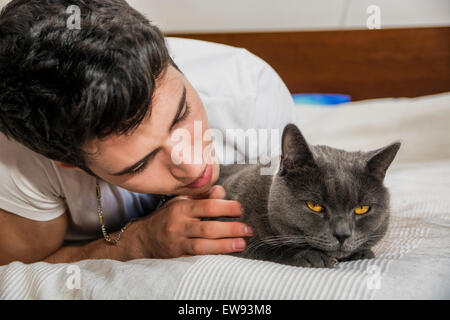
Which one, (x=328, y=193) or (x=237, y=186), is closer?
(x=328, y=193)

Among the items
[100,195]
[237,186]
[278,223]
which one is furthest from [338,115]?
[100,195]

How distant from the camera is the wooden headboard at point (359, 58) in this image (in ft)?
6.38

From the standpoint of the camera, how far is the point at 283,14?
6.79ft

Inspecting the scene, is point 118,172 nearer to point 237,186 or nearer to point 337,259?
point 237,186

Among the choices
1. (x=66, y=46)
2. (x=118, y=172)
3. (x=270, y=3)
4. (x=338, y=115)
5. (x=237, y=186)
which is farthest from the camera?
(x=270, y=3)

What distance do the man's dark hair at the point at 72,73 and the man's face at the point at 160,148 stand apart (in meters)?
0.03

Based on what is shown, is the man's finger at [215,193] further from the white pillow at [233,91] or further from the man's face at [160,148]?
the white pillow at [233,91]

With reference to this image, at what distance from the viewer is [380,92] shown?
209 cm

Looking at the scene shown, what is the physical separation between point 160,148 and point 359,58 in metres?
1.62

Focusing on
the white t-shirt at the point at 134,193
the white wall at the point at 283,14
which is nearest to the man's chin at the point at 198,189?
the white t-shirt at the point at 134,193

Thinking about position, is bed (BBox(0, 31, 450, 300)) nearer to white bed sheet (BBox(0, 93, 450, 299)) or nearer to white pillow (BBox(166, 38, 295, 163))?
white bed sheet (BBox(0, 93, 450, 299))

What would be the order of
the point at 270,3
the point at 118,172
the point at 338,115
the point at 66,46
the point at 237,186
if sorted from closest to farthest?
the point at 66,46 → the point at 118,172 → the point at 237,186 → the point at 338,115 → the point at 270,3

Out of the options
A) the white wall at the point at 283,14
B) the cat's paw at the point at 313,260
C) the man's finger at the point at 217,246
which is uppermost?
the white wall at the point at 283,14

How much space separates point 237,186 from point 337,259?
321 mm
